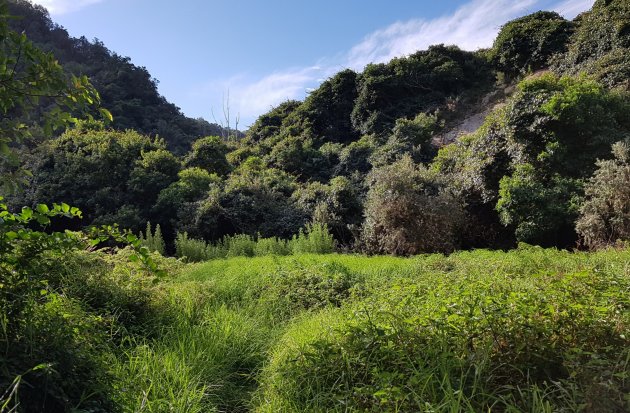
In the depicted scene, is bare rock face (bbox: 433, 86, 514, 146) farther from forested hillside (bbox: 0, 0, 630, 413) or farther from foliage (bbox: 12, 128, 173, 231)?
foliage (bbox: 12, 128, 173, 231)

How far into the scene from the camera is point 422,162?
15.0 meters

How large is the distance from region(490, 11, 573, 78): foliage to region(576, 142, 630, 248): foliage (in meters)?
12.6

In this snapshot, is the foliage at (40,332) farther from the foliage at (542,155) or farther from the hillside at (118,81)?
the hillside at (118,81)

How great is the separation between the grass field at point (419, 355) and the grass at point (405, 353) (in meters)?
0.01

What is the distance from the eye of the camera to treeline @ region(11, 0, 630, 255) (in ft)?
29.5

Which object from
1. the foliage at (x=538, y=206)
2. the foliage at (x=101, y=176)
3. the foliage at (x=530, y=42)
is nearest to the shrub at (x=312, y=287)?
the foliage at (x=538, y=206)

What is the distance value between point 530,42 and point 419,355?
66.9 feet

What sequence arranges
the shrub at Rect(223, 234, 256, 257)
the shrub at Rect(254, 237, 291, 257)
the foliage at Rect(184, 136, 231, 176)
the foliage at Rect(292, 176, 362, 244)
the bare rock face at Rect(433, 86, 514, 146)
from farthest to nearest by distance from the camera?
1. the bare rock face at Rect(433, 86, 514, 146)
2. the foliage at Rect(184, 136, 231, 176)
3. the foliage at Rect(292, 176, 362, 244)
4. the shrub at Rect(223, 234, 256, 257)
5. the shrub at Rect(254, 237, 291, 257)

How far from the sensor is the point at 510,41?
1973 centimetres

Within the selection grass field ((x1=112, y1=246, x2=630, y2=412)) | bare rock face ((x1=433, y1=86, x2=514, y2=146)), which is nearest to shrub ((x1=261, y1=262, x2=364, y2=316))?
grass field ((x1=112, y1=246, x2=630, y2=412))

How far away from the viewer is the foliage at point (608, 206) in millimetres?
7062

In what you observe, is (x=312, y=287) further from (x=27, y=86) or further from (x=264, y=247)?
(x=264, y=247)

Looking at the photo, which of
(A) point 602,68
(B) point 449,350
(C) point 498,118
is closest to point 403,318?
(B) point 449,350

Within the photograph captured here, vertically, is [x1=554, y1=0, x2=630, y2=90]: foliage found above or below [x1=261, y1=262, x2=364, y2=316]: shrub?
above
